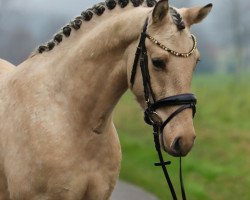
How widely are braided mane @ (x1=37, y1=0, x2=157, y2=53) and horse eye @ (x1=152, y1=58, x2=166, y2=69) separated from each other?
1.99ft

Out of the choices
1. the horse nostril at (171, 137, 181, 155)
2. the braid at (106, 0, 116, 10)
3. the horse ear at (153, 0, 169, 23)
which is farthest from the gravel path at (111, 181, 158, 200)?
the horse ear at (153, 0, 169, 23)

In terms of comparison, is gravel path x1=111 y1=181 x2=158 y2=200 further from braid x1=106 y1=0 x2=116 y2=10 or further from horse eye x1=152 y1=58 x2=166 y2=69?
horse eye x1=152 y1=58 x2=166 y2=69

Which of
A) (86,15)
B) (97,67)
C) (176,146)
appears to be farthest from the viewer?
(86,15)

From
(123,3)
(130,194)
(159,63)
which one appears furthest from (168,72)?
(130,194)

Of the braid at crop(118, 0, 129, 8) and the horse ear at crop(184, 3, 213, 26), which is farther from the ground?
the braid at crop(118, 0, 129, 8)

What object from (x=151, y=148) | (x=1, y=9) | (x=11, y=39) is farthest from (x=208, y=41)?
(x=151, y=148)

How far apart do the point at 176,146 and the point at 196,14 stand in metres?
0.97

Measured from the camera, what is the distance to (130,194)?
370 inches

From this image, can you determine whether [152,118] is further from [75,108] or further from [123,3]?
[123,3]

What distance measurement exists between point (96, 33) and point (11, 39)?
77384 millimetres

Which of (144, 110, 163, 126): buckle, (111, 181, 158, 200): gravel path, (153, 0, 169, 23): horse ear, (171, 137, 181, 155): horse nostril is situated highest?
(153, 0, 169, 23): horse ear

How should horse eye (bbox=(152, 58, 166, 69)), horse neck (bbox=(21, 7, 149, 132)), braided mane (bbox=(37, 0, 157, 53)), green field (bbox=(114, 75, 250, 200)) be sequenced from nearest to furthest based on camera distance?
horse eye (bbox=(152, 58, 166, 69)) → horse neck (bbox=(21, 7, 149, 132)) → braided mane (bbox=(37, 0, 157, 53)) → green field (bbox=(114, 75, 250, 200))

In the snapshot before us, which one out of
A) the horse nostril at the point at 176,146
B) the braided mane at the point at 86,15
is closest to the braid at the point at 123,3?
the braided mane at the point at 86,15

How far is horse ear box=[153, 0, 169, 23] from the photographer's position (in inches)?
163
